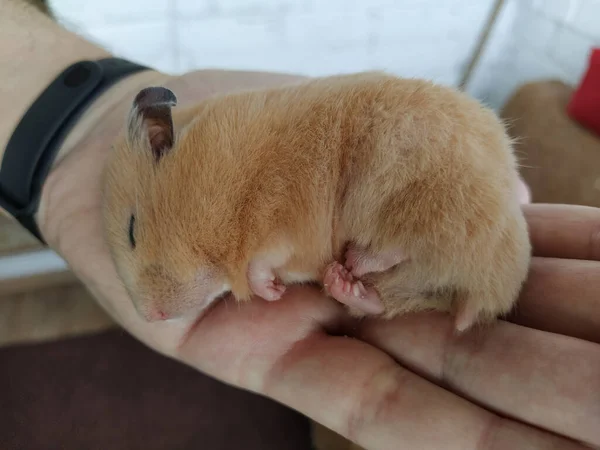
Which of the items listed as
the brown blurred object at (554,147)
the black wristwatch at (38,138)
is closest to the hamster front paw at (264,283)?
the black wristwatch at (38,138)

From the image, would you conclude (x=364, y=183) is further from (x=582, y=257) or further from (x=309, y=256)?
(x=582, y=257)

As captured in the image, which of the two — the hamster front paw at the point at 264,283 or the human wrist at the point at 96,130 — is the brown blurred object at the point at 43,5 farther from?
the hamster front paw at the point at 264,283

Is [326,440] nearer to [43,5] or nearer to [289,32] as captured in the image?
[289,32]

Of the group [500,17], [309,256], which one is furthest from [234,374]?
[500,17]

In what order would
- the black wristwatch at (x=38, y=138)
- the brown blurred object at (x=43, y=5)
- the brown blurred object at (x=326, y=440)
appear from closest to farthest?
the black wristwatch at (x=38, y=138)
the brown blurred object at (x=326, y=440)
the brown blurred object at (x=43, y=5)

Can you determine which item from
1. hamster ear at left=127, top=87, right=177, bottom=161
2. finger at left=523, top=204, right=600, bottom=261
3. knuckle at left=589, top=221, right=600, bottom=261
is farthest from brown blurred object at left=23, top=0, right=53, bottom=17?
knuckle at left=589, top=221, right=600, bottom=261

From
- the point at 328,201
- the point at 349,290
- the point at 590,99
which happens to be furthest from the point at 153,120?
the point at 590,99
